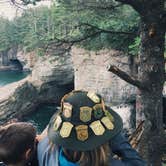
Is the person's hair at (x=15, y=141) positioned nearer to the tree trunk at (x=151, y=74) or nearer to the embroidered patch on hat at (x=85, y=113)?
the embroidered patch on hat at (x=85, y=113)

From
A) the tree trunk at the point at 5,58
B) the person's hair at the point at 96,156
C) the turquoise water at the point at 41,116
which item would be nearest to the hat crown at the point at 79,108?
the person's hair at the point at 96,156

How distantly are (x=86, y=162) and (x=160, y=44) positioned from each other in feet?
7.59

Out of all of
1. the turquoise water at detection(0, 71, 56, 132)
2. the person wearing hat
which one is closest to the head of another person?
the person wearing hat

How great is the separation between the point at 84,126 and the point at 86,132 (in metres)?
0.03

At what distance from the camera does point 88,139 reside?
66.2 inches

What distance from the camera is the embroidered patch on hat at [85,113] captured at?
1.68m

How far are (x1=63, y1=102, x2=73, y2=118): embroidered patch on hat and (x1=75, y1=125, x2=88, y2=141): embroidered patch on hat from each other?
7 centimetres

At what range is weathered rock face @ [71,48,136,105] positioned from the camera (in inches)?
514

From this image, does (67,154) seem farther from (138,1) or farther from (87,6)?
(87,6)

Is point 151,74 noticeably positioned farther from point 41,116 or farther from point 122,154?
point 41,116

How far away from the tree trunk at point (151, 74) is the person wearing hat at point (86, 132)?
203 centimetres

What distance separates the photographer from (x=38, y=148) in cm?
186

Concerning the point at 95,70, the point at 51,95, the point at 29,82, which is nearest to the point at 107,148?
the point at 95,70

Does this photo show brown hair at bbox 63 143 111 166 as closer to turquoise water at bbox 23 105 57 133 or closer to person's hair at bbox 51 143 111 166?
person's hair at bbox 51 143 111 166
